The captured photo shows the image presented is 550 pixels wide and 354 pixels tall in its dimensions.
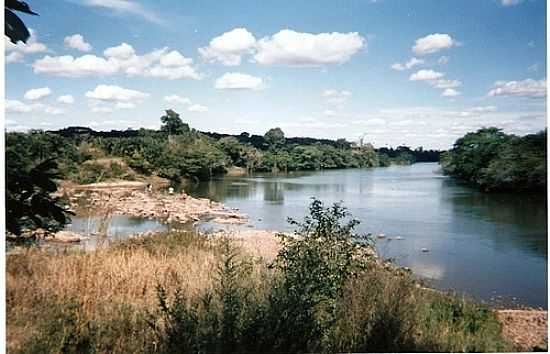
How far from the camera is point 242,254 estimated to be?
311cm

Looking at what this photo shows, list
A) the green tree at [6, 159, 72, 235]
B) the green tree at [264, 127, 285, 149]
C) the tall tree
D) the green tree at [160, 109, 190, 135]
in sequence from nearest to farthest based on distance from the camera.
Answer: the green tree at [6, 159, 72, 235] → the tall tree → the green tree at [160, 109, 190, 135] → the green tree at [264, 127, 285, 149]

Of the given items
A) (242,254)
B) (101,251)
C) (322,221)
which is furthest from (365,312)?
(101,251)

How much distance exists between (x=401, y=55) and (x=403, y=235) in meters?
1.67

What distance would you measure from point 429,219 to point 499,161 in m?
1.04

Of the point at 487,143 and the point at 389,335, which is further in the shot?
the point at 487,143

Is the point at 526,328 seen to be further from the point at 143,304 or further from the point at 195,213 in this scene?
the point at 195,213

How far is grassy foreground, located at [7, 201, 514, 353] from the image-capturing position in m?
2.04

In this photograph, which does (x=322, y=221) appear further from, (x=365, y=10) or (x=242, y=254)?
(x=365, y=10)

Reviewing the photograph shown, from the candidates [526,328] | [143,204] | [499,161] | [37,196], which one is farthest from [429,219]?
[37,196]

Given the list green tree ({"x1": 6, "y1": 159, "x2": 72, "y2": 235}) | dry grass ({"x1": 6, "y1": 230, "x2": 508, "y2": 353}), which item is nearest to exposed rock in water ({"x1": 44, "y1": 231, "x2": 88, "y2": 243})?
dry grass ({"x1": 6, "y1": 230, "x2": 508, "y2": 353})

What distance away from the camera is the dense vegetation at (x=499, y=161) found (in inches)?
130

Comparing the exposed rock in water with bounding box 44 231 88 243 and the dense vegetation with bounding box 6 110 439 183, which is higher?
the dense vegetation with bounding box 6 110 439 183

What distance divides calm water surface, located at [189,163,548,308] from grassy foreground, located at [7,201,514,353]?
0.68 metres

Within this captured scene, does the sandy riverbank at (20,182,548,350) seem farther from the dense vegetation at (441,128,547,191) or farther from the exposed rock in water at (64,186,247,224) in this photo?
the dense vegetation at (441,128,547,191)
